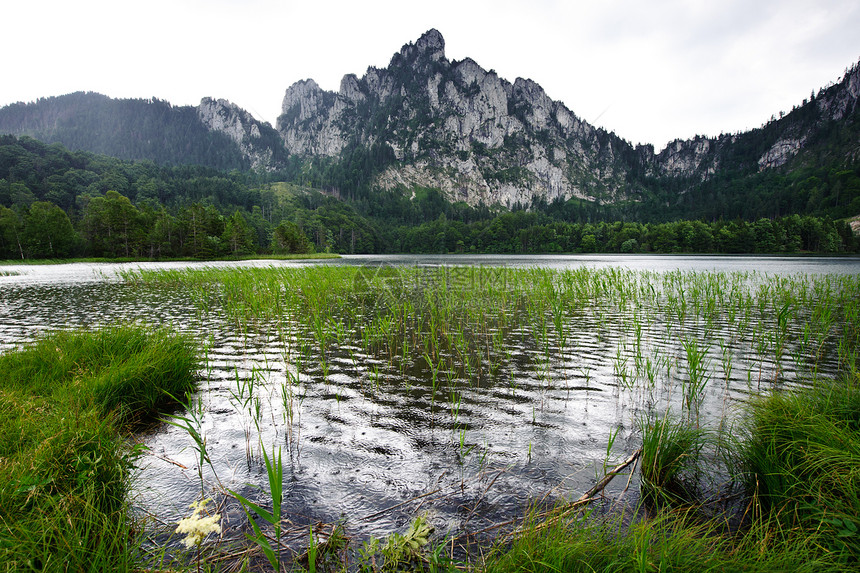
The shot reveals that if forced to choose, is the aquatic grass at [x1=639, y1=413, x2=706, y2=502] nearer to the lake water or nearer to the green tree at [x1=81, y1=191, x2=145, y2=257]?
the lake water

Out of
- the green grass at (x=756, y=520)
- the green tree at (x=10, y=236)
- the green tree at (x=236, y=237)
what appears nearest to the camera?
the green grass at (x=756, y=520)

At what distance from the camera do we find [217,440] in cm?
577

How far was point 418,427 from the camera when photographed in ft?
20.6

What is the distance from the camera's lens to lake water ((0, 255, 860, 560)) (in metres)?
4.33

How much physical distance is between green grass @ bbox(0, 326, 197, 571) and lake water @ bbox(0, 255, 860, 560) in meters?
0.65

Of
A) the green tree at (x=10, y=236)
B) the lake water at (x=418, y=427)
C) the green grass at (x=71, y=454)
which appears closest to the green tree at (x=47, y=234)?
the green tree at (x=10, y=236)

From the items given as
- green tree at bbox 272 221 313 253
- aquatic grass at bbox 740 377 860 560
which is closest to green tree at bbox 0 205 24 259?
green tree at bbox 272 221 313 253

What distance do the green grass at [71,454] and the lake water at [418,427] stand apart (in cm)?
65

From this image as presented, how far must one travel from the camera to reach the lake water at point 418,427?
14.2 feet

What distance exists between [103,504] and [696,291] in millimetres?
23867

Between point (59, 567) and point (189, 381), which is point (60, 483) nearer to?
point (59, 567)

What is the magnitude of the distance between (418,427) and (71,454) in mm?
4356

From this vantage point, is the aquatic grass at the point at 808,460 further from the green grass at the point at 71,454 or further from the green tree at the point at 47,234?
the green tree at the point at 47,234

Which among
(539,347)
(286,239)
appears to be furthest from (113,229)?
(539,347)
